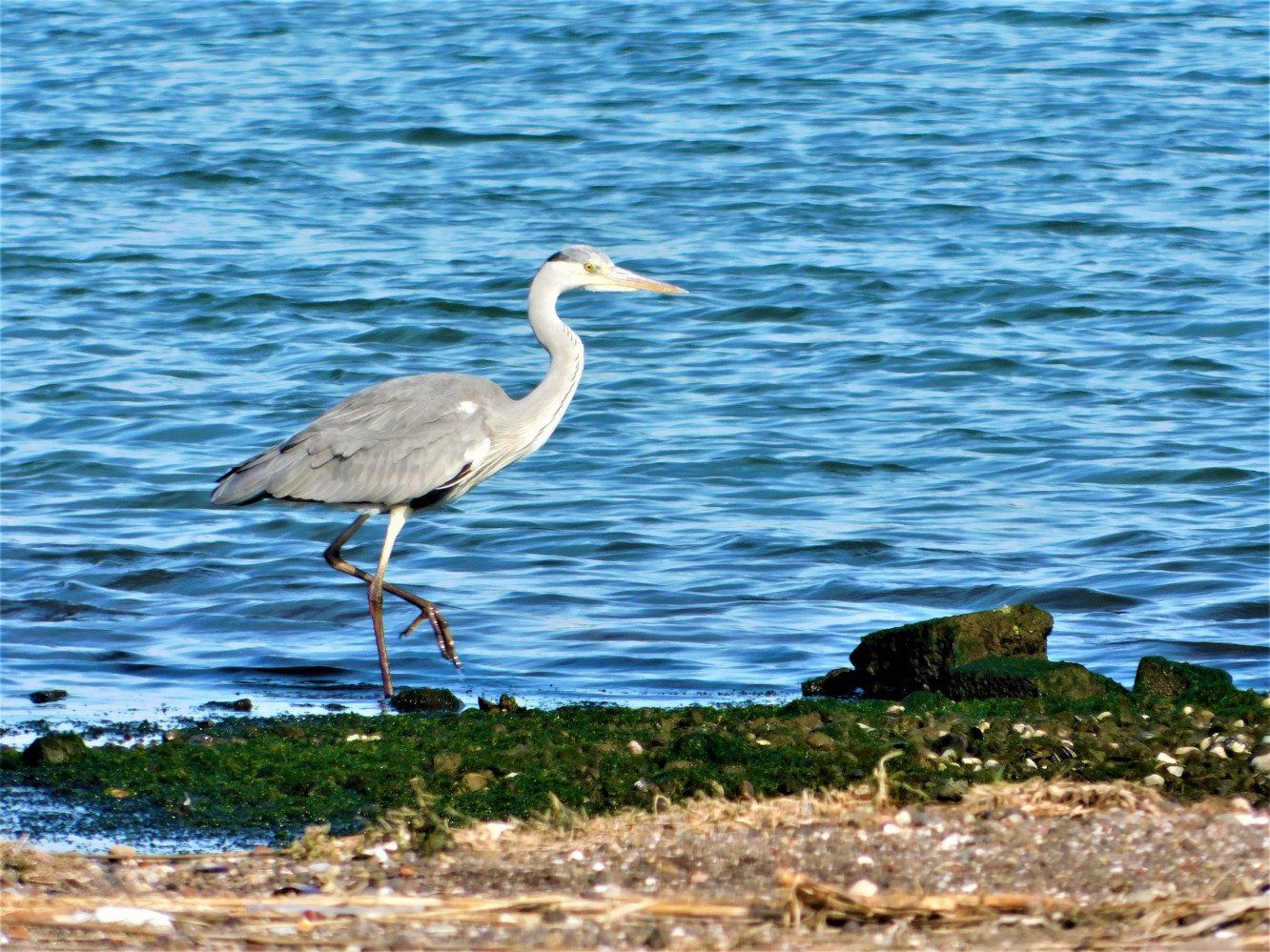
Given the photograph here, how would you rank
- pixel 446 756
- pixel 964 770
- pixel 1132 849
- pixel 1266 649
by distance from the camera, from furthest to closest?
pixel 1266 649 < pixel 446 756 < pixel 964 770 < pixel 1132 849

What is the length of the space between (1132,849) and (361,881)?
2.01m

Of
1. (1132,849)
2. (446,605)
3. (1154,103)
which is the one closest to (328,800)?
(1132,849)

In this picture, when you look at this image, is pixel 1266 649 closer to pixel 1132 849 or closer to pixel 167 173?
pixel 1132 849

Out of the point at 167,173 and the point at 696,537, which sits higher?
the point at 167,173

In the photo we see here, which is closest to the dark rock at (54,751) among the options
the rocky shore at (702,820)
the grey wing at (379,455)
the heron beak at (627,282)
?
the rocky shore at (702,820)

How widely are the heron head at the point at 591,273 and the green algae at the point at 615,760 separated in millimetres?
3127

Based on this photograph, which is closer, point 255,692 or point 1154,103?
point 255,692

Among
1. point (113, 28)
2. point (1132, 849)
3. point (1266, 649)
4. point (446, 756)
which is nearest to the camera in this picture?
point (1132, 849)

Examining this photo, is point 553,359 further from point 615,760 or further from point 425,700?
point 615,760

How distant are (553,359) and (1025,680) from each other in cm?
332

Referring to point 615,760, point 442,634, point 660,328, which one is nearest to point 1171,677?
point 615,760

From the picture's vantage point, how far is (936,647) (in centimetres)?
816

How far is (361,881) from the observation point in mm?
4805

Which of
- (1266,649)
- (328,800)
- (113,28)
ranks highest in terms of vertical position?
(113,28)
